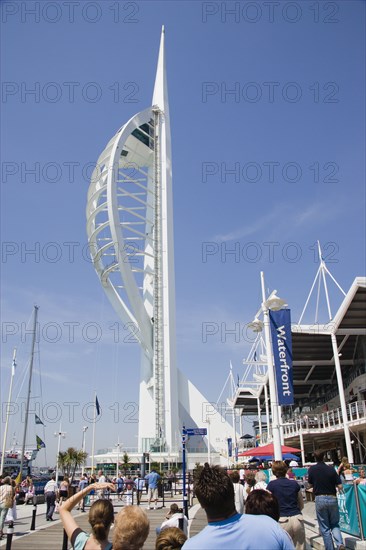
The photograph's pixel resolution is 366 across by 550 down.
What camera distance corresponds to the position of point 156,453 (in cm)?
4797

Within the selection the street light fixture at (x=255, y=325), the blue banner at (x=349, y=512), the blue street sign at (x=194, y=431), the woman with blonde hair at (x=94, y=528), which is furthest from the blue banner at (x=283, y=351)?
the woman with blonde hair at (x=94, y=528)

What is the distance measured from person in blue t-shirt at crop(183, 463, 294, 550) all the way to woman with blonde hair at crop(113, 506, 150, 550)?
2.24ft

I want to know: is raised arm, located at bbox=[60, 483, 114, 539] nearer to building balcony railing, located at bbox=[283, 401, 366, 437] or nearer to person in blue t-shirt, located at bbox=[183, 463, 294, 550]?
person in blue t-shirt, located at bbox=[183, 463, 294, 550]

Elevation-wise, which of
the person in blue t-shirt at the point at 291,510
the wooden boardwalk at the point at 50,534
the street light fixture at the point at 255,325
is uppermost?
the street light fixture at the point at 255,325

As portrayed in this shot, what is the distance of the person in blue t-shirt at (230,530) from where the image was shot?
2391mm

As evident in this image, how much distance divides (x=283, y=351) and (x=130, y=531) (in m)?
18.8

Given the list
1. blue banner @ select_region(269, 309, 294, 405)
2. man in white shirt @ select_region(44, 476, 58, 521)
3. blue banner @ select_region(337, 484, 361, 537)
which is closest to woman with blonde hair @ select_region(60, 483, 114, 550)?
blue banner @ select_region(337, 484, 361, 537)

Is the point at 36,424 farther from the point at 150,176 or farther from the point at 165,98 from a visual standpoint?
the point at 165,98

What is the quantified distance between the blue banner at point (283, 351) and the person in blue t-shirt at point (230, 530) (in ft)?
54.7

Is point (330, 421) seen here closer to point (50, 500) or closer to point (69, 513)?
point (50, 500)

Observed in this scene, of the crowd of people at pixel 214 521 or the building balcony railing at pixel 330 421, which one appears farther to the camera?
the building balcony railing at pixel 330 421

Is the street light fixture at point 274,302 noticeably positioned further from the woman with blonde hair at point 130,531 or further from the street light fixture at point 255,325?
the woman with blonde hair at point 130,531

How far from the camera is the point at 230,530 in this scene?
7.99 ft

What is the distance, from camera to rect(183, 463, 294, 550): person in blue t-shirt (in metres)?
2.39
